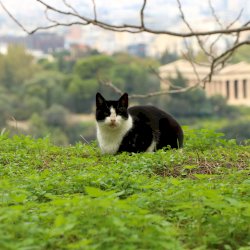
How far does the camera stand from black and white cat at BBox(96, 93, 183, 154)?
7.71 m

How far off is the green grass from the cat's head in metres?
1.58

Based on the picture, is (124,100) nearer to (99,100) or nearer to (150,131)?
(99,100)

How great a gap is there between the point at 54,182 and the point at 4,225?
151cm

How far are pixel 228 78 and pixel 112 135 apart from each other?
125 feet

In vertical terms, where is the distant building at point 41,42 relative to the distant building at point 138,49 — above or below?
above

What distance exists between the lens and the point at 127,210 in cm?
361

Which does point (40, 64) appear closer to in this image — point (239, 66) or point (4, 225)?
point (239, 66)

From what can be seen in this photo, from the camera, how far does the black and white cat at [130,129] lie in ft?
25.3

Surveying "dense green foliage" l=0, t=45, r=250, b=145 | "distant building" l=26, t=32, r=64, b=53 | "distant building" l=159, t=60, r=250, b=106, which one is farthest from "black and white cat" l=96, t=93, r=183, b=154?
"distant building" l=26, t=32, r=64, b=53

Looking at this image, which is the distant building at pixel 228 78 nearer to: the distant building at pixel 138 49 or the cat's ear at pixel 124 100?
the distant building at pixel 138 49

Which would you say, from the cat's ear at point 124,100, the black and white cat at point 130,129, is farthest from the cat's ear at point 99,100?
the cat's ear at point 124,100

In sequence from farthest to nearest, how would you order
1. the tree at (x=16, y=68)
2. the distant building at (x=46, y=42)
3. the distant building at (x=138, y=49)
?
the distant building at (x=138, y=49) < the distant building at (x=46, y=42) < the tree at (x=16, y=68)

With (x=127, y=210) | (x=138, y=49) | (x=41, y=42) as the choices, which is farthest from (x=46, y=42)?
(x=127, y=210)

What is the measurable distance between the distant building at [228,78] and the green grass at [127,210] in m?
35.0
